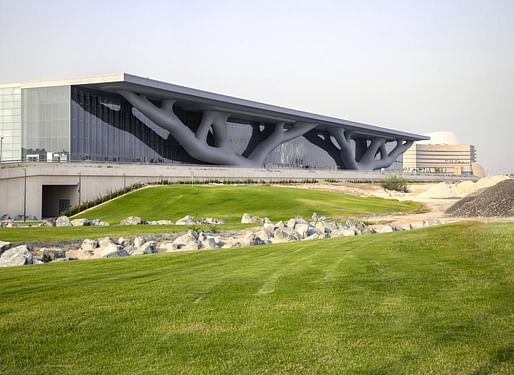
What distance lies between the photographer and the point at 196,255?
1612cm

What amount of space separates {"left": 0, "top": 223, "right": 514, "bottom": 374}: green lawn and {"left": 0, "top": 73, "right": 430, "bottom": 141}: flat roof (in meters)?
48.3

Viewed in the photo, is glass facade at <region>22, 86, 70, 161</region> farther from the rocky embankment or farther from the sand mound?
the rocky embankment

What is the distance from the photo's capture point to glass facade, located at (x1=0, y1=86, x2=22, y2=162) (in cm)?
6106

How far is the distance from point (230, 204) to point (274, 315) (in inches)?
1424

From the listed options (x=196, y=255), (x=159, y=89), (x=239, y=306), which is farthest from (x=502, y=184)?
(x=159, y=89)

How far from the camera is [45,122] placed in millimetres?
60375

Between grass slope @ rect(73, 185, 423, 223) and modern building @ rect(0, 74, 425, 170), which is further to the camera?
modern building @ rect(0, 74, 425, 170)

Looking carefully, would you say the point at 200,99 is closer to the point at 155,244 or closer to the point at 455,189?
the point at 455,189

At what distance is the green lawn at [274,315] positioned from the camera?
7195 millimetres

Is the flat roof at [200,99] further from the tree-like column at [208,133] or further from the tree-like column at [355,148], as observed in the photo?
the tree-like column at [355,148]

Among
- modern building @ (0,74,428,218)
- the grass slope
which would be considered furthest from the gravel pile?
modern building @ (0,74,428,218)

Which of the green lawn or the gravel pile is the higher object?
the gravel pile

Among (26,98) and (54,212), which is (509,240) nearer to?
(54,212)

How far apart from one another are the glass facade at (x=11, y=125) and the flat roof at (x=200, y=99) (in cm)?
155
